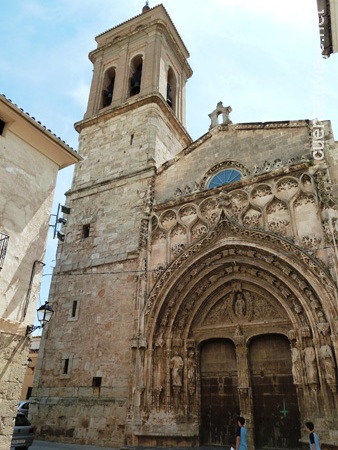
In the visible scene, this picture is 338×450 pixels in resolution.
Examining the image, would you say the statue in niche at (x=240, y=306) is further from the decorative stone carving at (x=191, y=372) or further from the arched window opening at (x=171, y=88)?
the arched window opening at (x=171, y=88)

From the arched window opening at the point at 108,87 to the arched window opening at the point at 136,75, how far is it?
1.06 meters

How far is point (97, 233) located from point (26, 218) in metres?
5.19

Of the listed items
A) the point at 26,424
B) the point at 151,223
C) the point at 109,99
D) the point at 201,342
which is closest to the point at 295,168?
the point at 151,223

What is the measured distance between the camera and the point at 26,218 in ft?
25.1

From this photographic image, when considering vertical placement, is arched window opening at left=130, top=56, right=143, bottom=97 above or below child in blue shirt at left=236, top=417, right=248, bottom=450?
above

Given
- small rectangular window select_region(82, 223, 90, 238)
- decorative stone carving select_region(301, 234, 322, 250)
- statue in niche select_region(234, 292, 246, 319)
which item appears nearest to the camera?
decorative stone carving select_region(301, 234, 322, 250)

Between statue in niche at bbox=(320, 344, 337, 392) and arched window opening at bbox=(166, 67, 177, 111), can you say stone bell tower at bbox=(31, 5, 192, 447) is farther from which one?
statue in niche at bbox=(320, 344, 337, 392)

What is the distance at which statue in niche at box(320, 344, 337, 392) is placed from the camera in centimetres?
761

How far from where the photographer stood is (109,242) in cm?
1234

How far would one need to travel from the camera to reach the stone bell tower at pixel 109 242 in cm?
1031

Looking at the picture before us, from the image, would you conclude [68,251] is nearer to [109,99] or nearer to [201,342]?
[201,342]

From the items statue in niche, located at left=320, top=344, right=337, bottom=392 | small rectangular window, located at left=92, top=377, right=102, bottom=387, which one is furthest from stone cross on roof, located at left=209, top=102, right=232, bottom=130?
small rectangular window, located at left=92, top=377, right=102, bottom=387

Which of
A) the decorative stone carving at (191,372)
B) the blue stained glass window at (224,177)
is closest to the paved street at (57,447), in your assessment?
the decorative stone carving at (191,372)

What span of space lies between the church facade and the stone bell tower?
1.9 inches
